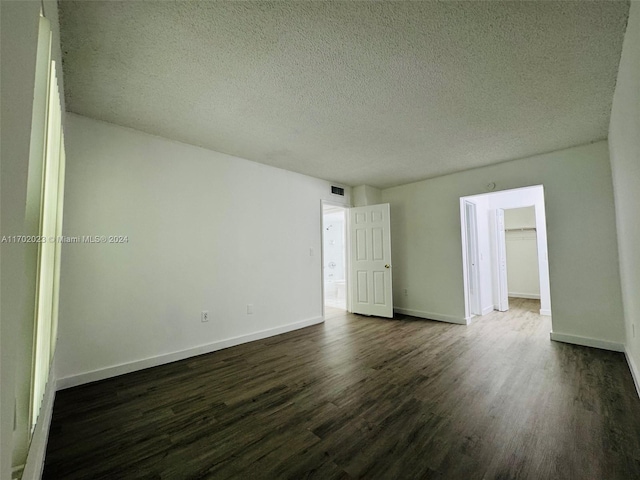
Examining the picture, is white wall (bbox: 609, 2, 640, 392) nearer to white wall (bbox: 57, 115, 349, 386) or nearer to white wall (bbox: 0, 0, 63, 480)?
white wall (bbox: 0, 0, 63, 480)

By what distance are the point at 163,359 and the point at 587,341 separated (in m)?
4.72

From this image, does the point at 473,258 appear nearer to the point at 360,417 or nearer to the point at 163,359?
the point at 360,417

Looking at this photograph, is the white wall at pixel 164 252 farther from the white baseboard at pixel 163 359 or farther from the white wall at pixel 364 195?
the white wall at pixel 364 195

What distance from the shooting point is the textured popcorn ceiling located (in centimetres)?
147

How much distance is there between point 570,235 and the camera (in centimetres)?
326

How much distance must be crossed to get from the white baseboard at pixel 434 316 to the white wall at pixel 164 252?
2002mm

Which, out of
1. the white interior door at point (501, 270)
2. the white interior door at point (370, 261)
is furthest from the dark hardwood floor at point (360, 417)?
the white interior door at point (501, 270)

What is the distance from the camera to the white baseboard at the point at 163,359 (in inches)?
91.3

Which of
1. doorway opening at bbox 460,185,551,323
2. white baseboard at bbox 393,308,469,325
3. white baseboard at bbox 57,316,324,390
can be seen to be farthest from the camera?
doorway opening at bbox 460,185,551,323

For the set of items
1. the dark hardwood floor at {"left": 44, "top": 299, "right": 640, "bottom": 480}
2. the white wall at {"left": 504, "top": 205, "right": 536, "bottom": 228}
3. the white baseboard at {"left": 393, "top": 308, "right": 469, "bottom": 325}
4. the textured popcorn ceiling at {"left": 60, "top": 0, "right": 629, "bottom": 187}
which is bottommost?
the dark hardwood floor at {"left": 44, "top": 299, "right": 640, "bottom": 480}

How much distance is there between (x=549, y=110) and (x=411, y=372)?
8.84 feet

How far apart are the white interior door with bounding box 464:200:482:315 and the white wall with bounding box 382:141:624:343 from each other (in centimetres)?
51

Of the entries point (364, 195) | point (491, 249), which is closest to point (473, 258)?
point (491, 249)

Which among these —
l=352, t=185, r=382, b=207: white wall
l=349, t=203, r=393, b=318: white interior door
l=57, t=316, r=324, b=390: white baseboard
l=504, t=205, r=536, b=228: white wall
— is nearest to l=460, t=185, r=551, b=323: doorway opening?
l=349, t=203, r=393, b=318: white interior door
